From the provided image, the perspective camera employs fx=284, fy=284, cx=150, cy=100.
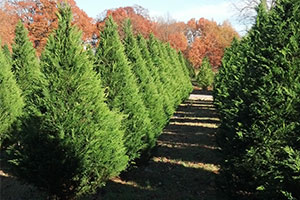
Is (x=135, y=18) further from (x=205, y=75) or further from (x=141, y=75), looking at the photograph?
(x=141, y=75)

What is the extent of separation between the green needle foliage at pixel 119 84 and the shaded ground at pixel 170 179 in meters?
0.99

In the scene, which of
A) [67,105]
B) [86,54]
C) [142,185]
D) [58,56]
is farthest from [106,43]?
[142,185]

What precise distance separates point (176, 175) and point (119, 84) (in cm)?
355

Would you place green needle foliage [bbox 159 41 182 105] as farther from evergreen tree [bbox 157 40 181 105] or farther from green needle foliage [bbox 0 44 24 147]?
green needle foliage [bbox 0 44 24 147]

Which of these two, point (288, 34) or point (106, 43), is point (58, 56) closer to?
point (106, 43)

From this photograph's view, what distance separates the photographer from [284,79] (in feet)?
17.8

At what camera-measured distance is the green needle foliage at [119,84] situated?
7.70 m

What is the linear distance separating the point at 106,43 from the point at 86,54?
160 cm

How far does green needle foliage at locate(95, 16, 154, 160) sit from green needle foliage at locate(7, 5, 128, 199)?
4.69 feet

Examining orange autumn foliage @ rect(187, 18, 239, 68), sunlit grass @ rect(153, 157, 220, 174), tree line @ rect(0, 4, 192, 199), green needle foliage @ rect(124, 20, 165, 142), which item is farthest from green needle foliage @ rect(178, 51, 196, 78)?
tree line @ rect(0, 4, 192, 199)

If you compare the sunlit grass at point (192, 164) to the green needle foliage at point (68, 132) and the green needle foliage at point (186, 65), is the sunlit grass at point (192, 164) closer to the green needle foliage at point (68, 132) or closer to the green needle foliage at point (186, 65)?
the green needle foliage at point (68, 132)

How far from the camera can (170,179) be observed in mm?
8703

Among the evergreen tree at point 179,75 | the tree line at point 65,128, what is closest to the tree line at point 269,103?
the tree line at point 65,128

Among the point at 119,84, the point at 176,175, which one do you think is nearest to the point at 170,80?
the point at 176,175
